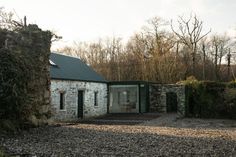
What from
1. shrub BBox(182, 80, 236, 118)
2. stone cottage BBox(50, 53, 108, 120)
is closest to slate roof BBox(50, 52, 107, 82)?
stone cottage BBox(50, 53, 108, 120)

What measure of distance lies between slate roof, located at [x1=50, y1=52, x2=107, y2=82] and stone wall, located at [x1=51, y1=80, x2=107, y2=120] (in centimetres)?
34

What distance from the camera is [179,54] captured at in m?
44.0

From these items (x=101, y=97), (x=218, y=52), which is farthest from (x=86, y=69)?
(x=218, y=52)

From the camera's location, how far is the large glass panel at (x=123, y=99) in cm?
3431

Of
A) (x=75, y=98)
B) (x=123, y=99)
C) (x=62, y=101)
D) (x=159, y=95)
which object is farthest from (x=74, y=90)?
(x=159, y=95)

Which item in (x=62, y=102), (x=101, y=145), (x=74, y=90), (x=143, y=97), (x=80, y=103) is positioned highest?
(x=74, y=90)

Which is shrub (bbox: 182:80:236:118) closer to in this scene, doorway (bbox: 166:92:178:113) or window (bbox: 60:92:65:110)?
doorway (bbox: 166:92:178:113)

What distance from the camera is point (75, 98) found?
87.8 ft

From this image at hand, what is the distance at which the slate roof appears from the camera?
25.0 m

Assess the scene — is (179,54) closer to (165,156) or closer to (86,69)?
(86,69)

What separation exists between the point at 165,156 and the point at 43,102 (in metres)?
6.25

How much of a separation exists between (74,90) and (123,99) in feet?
28.4

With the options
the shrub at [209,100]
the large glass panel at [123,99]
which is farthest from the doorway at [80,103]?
the shrub at [209,100]

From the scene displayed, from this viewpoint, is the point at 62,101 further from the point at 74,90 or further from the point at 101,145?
the point at 101,145
